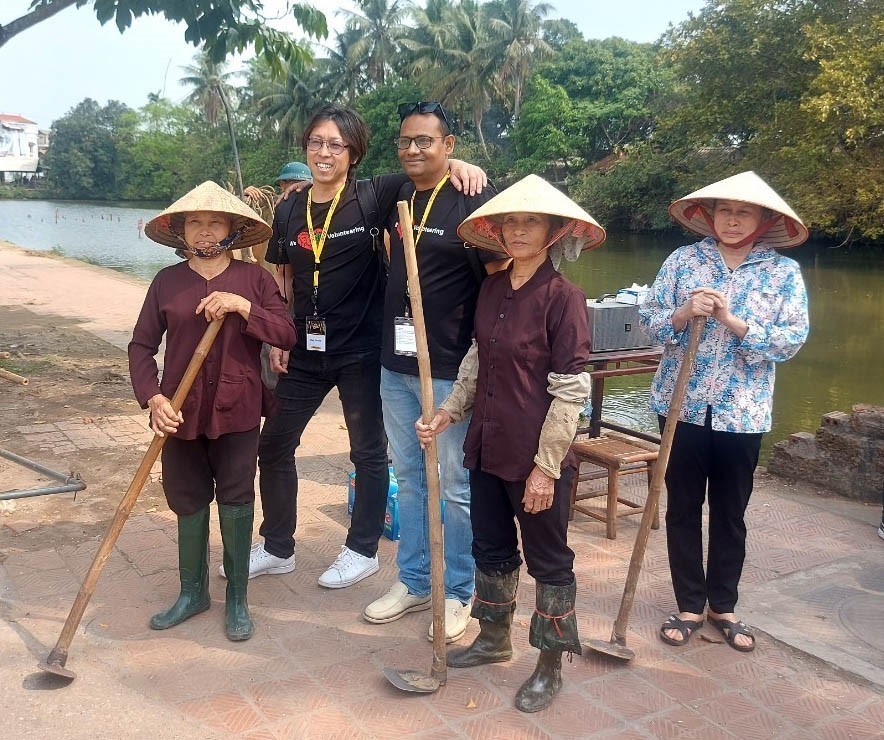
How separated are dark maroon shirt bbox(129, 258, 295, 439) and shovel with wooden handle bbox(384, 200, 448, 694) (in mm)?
621

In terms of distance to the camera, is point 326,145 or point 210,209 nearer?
point 210,209

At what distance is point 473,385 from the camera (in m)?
3.00

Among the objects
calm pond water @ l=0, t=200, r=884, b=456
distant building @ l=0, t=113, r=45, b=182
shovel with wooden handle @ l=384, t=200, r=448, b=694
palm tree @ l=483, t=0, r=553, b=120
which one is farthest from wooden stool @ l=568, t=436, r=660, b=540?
distant building @ l=0, t=113, r=45, b=182

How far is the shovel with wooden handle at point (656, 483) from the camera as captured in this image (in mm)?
3053

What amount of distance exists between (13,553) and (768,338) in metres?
3.51

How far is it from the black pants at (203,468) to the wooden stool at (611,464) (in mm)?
1737

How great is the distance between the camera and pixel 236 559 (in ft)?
11.0

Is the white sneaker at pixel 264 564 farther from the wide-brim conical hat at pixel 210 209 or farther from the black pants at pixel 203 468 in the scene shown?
the wide-brim conical hat at pixel 210 209

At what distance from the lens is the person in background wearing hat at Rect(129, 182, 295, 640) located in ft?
10.3

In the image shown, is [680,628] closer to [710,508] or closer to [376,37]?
[710,508]

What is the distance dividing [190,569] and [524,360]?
1673 mm

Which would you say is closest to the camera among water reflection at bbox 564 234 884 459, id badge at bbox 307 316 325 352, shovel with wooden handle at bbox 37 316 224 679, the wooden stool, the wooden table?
shovel with wooden handle at bbox 37 316 224 679

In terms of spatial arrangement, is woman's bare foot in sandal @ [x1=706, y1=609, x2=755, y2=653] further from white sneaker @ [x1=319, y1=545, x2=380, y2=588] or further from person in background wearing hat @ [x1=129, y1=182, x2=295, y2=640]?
person in background wearing hat @ [x1=129, y1=182, x2=295, y2=640]

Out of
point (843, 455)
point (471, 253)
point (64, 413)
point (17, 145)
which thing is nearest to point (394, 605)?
point (471, 253)
